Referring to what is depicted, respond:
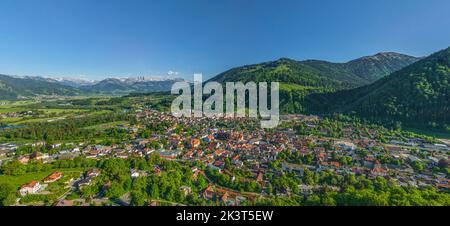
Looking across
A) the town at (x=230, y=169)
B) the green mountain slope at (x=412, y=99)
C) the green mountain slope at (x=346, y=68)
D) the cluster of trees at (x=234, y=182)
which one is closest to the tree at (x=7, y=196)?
the town at (x=230, y=169)

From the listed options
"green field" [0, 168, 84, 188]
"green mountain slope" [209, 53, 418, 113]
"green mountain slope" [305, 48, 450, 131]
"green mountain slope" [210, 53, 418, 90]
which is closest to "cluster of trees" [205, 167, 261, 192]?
"green field" [0, 168, 84, 188]

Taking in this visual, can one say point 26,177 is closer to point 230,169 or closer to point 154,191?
point 154,191

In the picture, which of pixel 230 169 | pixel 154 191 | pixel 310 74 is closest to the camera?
pixel 154 191

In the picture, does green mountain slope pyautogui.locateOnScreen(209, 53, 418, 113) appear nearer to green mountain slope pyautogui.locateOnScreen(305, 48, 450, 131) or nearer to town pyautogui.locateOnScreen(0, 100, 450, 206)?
green mountain slope pyautogui.locateOnScreen(305, 48, 450, 131)

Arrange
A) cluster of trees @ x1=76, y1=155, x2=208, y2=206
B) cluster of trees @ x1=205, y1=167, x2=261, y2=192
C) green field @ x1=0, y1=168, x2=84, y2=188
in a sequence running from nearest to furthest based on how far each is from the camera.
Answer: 1. cluster of trees @ x1=76, y1=155, x2=208, y2=206
2. cluster of trees @ x1=205, y1=167, x2=261, y2=192
3. green field @ x1=0, y1=168, x2=84, y2=188

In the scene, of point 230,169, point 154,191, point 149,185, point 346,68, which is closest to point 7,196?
point 149,185

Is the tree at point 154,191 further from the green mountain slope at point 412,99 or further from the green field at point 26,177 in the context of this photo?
the green mountain slope at point 412,99

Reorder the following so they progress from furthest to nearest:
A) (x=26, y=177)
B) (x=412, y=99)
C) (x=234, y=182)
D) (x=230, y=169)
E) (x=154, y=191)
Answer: (x=412, y=99), (x=230, y=169), (x=26, y=177), (x=234, y=182), (x=154, y=191)
